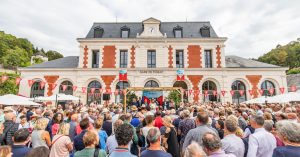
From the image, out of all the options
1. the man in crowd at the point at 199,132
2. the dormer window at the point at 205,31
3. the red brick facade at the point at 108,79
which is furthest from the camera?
the dormer window at the point at 205,31

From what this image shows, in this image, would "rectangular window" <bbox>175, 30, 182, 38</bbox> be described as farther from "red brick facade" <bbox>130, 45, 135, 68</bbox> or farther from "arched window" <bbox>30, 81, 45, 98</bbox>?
"arched window" <bbox>30, 81, 45, 98</bbox>

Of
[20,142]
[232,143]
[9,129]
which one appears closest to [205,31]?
[232,143]

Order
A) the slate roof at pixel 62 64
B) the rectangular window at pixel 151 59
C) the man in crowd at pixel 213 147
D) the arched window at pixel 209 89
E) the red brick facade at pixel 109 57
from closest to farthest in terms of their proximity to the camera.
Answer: the man in crowd at pixel 213 147 < the arched window at pixel 209 89 < the red brick facade at pixel 109 57 < the slate roof at pixel 62 64 < the rectangular window at pixel 151 59

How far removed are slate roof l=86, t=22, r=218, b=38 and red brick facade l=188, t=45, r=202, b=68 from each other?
69.5 inches

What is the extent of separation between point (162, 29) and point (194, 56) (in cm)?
535

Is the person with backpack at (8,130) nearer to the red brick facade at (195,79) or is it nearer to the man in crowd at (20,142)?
the man in crowd at (20,142)

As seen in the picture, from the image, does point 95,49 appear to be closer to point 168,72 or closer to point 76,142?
point 168,72

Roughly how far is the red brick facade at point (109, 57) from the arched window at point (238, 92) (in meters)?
13.4

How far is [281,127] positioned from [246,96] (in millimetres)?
19224

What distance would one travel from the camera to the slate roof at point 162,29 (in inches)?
861

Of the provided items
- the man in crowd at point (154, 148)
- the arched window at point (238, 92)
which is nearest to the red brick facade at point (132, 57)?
the arched window at point (238, 92)

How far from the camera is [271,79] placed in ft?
65.2

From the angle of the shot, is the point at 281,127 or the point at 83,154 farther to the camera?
the point at 83,154

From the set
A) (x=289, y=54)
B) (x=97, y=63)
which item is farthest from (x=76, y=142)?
(x=289, y=54)
